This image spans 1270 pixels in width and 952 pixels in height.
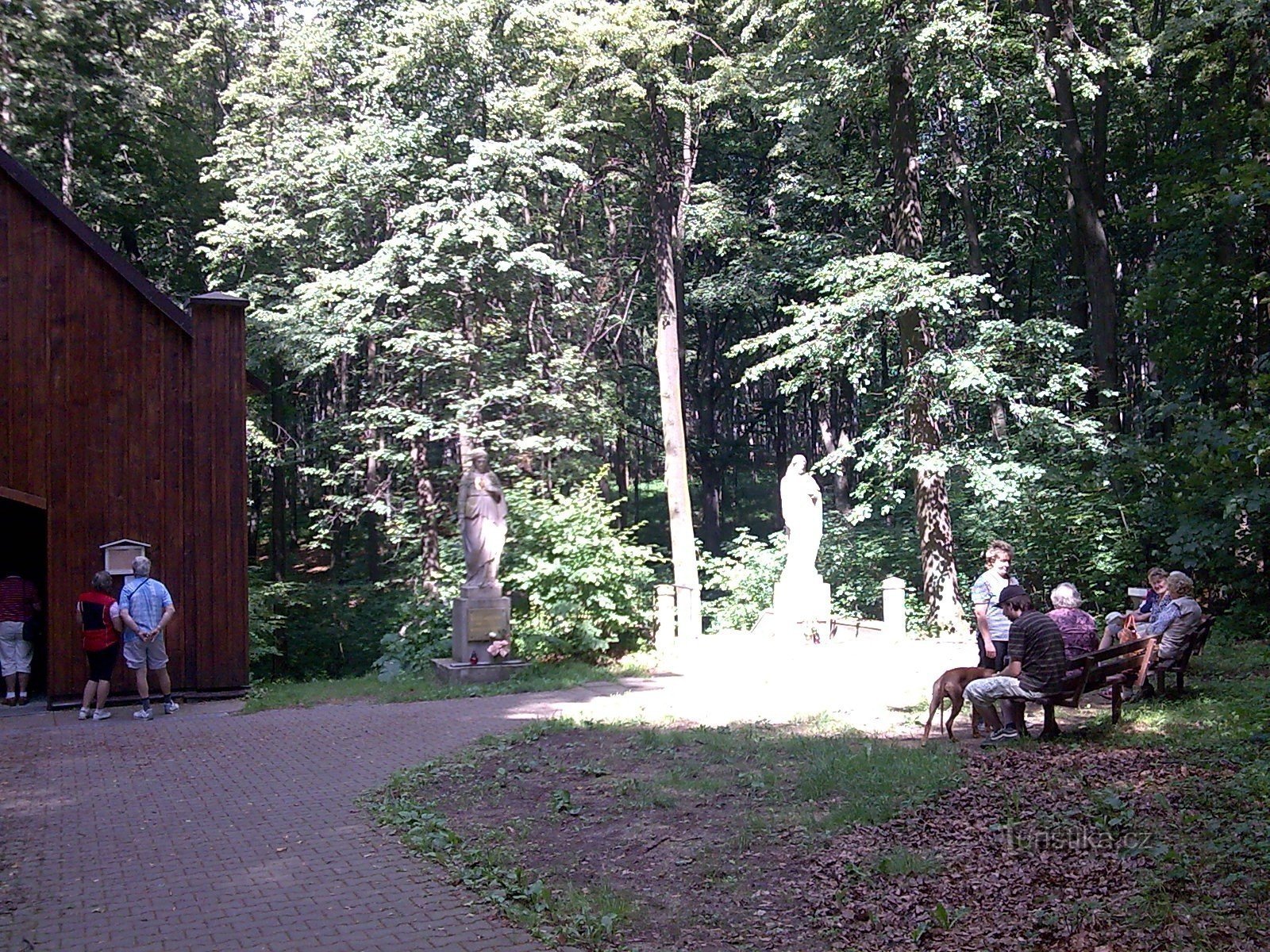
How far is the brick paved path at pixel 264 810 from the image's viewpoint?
5.42 m

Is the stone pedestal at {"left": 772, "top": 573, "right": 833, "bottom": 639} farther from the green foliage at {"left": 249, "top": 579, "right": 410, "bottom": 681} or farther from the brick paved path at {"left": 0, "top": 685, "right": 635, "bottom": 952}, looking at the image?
the green foliage at {"left": 249, "top": 579, "right": 410, "bottom": 681}

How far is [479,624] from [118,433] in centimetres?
530

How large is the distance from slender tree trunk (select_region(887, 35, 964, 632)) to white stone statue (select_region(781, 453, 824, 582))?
258 centimetres

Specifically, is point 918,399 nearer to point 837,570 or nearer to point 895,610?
point 895,610

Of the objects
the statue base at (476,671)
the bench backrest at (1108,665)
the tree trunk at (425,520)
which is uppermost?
the tree trunk at (425,520)

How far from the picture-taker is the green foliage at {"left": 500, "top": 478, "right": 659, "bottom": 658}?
54.6 ft

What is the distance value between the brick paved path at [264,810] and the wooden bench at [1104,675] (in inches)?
57.0

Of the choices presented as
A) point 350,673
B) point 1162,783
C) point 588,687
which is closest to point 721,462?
point 350,673

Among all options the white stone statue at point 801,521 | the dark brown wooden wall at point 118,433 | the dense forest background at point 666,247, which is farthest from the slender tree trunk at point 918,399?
the dark brown wooden wall at point 118,433

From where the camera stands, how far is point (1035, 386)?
726 inches

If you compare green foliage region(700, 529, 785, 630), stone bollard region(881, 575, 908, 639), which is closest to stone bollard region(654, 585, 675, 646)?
stone bollard region(881, 575, 908, 639)

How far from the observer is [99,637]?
12.0 metres

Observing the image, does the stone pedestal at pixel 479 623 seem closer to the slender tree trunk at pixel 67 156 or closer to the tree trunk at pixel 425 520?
the tree trunk at pixel 425 520

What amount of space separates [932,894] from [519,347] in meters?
19.0
